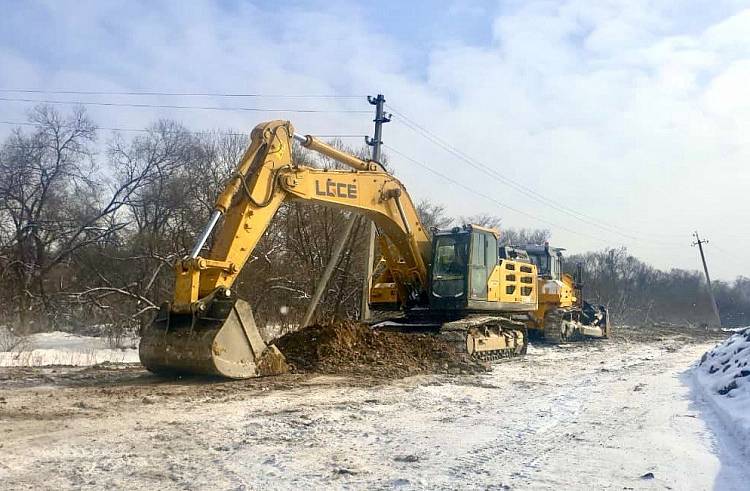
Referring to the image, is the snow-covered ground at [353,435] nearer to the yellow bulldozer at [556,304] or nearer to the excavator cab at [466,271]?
the excavator cab at [466,271]

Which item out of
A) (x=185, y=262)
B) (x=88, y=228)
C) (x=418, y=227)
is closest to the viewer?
(x=185, y=262)

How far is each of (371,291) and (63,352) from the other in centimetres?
698

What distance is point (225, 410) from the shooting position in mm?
7059

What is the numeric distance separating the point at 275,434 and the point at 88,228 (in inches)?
923

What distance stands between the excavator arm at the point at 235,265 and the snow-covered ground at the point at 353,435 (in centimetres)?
41

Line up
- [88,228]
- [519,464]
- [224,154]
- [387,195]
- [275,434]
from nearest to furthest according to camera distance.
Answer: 1. [519,464]
2. [275,434]
3. [387,195]
4. [88,228]
5. [224,154]

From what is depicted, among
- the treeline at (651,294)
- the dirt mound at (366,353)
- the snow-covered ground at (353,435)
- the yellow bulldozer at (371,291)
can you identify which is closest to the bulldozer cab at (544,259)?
the yellow bulldozer at (371,291)

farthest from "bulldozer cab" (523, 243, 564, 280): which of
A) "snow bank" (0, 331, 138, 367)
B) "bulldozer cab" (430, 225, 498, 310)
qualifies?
"snow bank" (0, 331, 138, 367)

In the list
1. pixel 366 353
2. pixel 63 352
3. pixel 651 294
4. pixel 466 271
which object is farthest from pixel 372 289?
pixel 651 294

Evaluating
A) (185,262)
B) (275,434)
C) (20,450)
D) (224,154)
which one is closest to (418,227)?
(185,262)

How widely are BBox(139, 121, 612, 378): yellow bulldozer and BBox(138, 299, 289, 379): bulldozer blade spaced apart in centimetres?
1

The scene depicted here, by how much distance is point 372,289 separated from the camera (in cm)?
1478

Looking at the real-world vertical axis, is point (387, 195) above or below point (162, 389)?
above

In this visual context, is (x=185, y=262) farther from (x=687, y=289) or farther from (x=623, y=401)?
(x=687, y=289)
